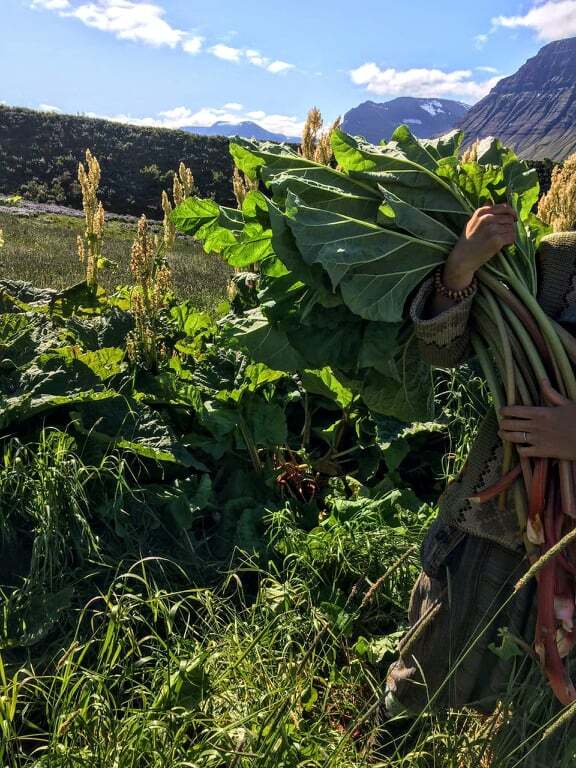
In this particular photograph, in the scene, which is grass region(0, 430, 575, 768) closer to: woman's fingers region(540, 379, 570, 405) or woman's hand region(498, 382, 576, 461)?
woman's hand region(498, 382, 576, 461)

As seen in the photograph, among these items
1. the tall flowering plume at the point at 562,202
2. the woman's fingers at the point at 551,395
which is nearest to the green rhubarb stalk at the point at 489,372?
the woman's fingers at the point at 551,395

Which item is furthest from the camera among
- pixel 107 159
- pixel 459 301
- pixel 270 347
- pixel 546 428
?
pixel 107 159

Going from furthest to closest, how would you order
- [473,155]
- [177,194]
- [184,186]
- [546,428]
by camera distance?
[184,186], [177,194], [473,155], [546,428]

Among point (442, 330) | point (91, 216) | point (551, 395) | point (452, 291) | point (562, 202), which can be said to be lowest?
point (551, 395)

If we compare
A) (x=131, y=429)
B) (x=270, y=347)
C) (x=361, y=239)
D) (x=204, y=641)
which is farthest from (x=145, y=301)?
(x=361, y=239)

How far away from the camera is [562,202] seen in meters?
4.22

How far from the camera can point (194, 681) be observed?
6.34 ft

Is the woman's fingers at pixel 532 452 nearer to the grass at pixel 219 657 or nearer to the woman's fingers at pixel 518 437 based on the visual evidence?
the woman's fingers at pixel 518 437

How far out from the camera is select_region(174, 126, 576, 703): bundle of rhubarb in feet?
5.31

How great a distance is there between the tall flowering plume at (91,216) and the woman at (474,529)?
10.2ft

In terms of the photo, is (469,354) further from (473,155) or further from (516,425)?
(473,155)

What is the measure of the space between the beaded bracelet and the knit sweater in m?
0.01

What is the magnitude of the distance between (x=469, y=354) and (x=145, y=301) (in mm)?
2385

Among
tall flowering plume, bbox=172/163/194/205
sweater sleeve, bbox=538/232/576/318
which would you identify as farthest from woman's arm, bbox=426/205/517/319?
tall flowering plume, bbox=172/163/194/205
